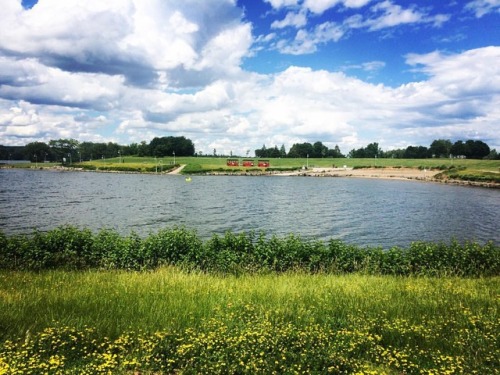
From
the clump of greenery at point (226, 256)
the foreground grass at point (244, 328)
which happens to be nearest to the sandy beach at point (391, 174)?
the clump of greenery at point (226, 256)

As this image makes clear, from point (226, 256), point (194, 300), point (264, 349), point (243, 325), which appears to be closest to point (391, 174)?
point (226, 256)

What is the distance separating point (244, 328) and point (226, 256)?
10064 millimetres

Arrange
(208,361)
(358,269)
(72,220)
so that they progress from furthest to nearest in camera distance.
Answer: (72,220)
(358,269)
(208,361)

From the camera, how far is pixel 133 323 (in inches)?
372

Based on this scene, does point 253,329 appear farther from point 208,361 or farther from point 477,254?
point 477,254

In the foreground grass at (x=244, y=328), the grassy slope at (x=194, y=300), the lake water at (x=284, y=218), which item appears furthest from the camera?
the lake water at (x=284, y=218)

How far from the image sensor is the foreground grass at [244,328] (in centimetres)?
769

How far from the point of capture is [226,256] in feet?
62.4

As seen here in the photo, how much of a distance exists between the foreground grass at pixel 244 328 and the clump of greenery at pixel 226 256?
5.27 meters

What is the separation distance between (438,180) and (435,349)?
155811mm

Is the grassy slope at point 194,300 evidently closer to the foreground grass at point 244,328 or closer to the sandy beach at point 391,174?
the foreground grass at point 244,328

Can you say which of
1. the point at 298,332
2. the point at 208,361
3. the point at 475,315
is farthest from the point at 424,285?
the point at 208,361

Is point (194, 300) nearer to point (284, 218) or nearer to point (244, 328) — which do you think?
point (244, 328)

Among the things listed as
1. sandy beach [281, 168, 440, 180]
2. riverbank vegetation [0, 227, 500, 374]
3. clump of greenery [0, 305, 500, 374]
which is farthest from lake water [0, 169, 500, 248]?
sandy beach [281, 168, 440, 180]
